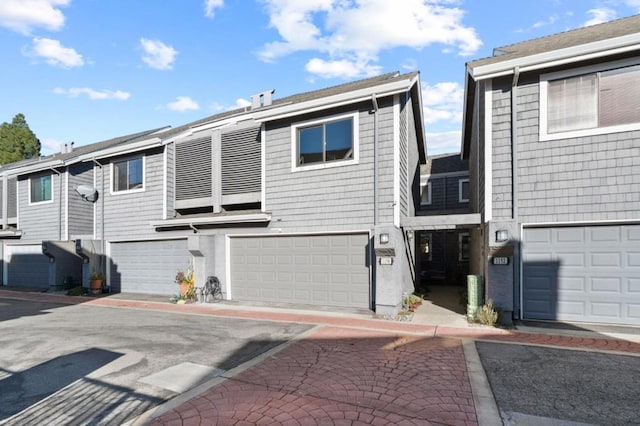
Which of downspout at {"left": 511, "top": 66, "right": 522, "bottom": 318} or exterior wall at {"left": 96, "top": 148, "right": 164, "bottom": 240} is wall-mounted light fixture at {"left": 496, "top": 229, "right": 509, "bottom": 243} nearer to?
downspout at {"left": 511, "top": 66, "right": 522, "bottom": 318}

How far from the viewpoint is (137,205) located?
1414 cm

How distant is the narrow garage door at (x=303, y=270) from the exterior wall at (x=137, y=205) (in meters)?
4.16

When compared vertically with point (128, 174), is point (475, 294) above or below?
below

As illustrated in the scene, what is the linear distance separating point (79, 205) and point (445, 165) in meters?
19.7

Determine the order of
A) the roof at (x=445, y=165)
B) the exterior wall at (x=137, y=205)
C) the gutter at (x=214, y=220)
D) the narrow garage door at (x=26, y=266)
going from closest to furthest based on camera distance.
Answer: the gutter at (x=214, y=220) < the exterior wall at (x=137, y=205) < the narrow garage door at (x=26, y=266) < the roof at (x=445, y=165)

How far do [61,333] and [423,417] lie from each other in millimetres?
7933

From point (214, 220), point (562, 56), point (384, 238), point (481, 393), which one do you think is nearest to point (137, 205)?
Result: point (214, 220)

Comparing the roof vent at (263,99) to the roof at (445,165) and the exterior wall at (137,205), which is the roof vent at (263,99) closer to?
the exterior wall at (137,205)

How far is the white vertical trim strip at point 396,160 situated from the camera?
31.1ft

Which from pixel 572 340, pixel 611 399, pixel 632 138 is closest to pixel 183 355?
pixel 611 399

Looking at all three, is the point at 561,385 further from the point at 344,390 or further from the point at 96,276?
the point at 96,276

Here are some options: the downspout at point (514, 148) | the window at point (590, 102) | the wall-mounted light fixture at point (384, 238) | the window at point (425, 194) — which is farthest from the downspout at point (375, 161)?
the window at point (425, 194)

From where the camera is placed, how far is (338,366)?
214 inches

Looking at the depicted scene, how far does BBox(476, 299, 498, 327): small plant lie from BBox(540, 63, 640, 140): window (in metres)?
4.14
